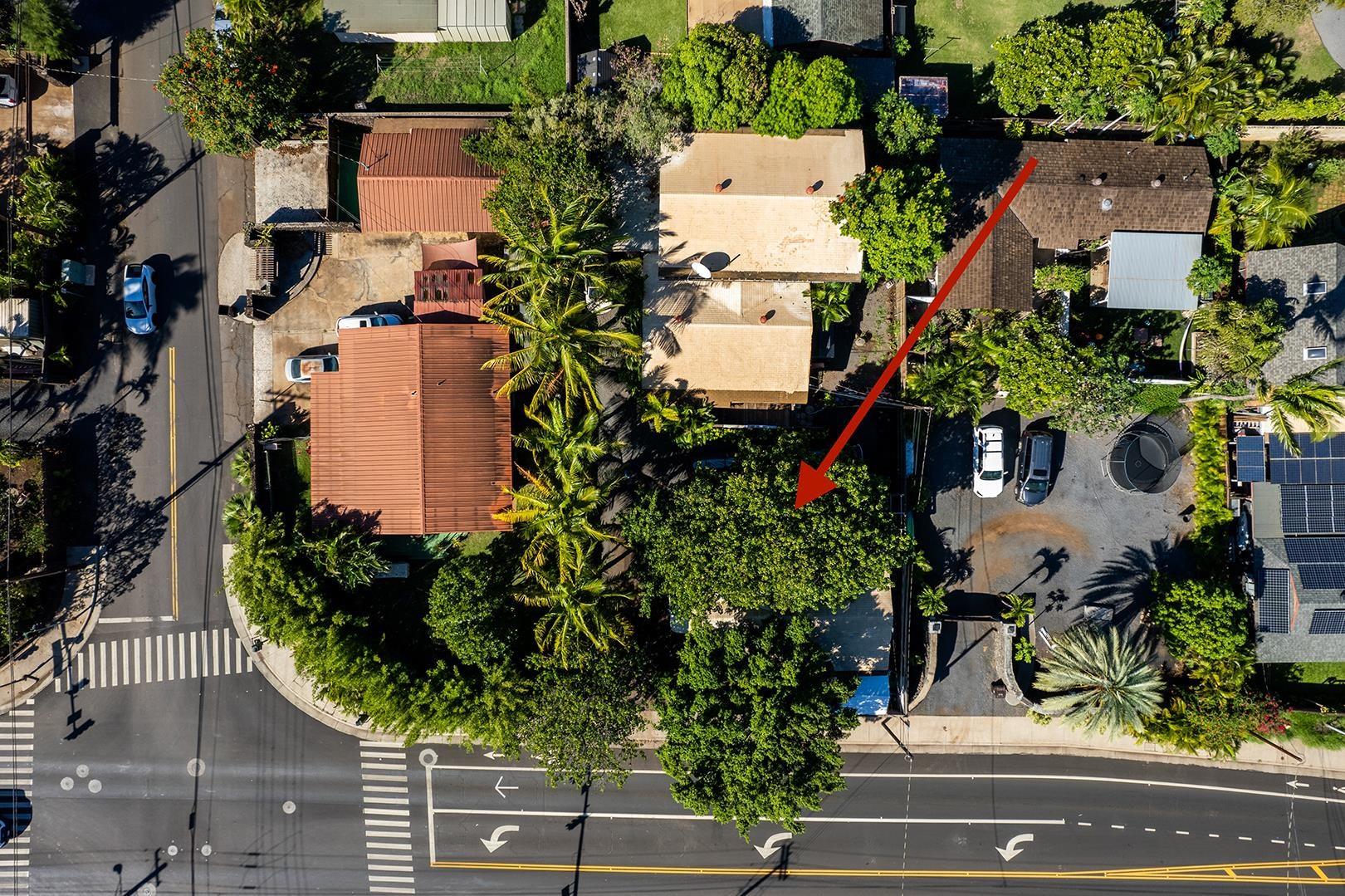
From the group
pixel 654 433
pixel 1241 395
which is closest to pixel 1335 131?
pixel 1241 395

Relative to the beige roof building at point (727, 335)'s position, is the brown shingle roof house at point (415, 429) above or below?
below

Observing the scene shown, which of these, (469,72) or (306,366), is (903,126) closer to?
(469,72)


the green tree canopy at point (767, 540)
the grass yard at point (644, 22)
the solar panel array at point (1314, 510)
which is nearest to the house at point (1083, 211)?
the solar panel array at point (1314, 510)

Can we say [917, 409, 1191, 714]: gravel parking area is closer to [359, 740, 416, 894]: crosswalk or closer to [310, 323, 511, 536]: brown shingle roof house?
[310, 323, 511, 536]: brown shingle roof house

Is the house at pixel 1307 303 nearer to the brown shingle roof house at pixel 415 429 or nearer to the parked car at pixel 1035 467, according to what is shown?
the parked car at pixel 1035 467

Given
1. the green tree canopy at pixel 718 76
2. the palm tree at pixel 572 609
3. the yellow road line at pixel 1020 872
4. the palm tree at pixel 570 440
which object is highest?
the green tree canopy at pixel 718 76

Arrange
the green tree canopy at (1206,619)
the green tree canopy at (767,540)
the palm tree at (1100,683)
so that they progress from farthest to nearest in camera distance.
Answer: the green tree canopy at (1206,619)
the palm tree at (1100,683)
the green tree canopy at (767,540)
